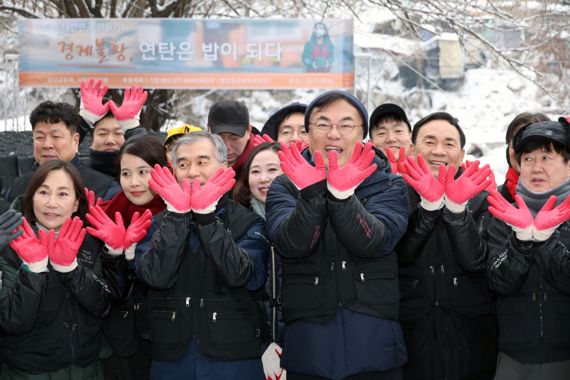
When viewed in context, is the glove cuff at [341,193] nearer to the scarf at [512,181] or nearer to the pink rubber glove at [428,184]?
the pink rubber glove at [428,184]

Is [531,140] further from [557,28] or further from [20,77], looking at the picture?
[557,28]

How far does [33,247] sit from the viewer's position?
2971mm

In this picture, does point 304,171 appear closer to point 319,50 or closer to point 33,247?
point 33,247

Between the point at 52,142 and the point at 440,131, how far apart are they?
89.9 inches

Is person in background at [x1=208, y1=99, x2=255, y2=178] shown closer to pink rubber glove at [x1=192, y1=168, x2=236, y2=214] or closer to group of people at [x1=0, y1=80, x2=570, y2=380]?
group of people at [x1=0, y1=80, x2=570, y2=380]

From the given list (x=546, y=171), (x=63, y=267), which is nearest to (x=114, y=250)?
(x=63, y=267)

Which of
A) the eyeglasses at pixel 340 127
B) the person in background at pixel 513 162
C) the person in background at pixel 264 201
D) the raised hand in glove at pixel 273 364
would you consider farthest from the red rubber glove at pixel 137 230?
the person in background at pixel 513 162

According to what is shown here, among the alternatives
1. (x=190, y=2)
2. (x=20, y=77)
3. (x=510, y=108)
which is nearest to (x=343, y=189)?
(x=20, y=77)

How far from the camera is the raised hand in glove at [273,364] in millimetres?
3137

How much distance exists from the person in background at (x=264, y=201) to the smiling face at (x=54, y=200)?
0.83 meters

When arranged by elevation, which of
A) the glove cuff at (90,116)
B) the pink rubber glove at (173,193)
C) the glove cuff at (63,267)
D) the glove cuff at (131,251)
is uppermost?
the glove cuff at (90,116)

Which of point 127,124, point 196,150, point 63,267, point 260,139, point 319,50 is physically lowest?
point 63,267

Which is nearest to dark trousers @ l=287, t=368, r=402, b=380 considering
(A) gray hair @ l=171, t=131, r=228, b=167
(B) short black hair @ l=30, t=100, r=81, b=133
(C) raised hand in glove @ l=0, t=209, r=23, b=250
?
(A) gray hair @ l=171, t=131, r=228, b=167

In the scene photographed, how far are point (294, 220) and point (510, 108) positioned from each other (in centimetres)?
1610
